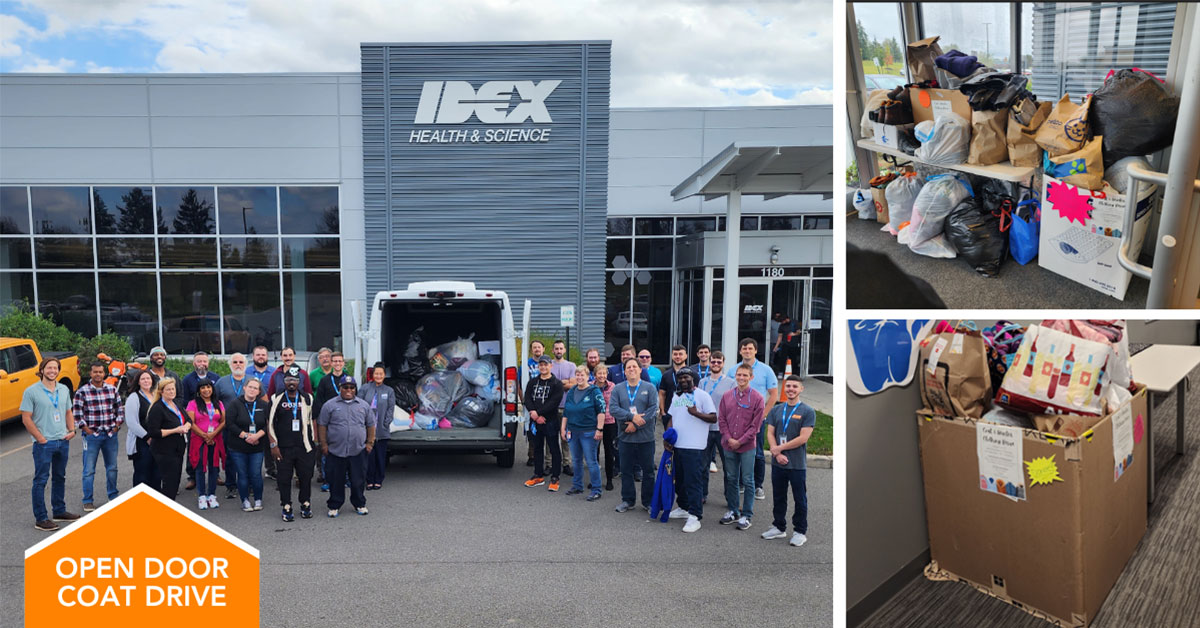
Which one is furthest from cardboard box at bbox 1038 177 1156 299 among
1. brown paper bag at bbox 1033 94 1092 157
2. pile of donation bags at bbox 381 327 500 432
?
pile of donation bags at bbox 381 327 500 432

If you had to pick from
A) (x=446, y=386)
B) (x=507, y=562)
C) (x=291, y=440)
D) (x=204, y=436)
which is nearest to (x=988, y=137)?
(x=507, y=562)

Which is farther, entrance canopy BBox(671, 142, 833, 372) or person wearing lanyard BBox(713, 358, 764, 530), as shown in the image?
entrance canopy BBox(671, 142, 833, 372)

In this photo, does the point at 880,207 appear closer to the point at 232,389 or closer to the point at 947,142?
the point at 947,142

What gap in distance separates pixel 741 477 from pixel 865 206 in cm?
243

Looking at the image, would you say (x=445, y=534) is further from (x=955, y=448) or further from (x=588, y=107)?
(x=588, y=107)

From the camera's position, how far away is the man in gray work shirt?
633 centimetres

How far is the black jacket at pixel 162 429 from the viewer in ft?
20.5

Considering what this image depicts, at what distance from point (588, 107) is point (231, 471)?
8693 mm

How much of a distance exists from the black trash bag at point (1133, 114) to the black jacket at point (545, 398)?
16.0 ft

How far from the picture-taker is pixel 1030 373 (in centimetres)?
358

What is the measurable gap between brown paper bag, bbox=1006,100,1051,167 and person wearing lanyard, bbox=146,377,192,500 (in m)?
6.22

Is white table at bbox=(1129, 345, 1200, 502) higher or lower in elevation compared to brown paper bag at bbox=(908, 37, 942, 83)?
lower

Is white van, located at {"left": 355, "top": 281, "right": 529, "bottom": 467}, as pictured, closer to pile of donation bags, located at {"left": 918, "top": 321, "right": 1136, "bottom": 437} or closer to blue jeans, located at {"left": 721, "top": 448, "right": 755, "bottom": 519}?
blue jeans, located at {"left": 721, "top": 448, "right": 755, "bottom": 519}

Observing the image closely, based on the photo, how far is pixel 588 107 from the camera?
1334cm
